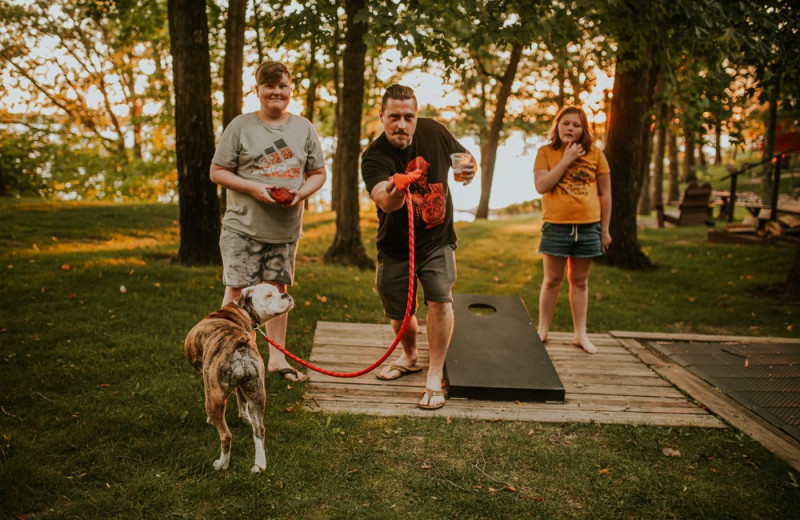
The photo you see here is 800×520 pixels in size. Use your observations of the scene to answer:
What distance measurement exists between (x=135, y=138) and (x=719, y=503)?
25649 millimetres

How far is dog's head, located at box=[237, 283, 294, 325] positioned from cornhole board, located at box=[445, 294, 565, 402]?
5.38ft

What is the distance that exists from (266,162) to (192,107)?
3.62 m

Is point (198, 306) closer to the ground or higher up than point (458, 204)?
closer to the ground

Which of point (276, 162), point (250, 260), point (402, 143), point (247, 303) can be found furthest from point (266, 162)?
point (247, 303)

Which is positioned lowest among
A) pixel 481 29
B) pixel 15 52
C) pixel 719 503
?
pixel 719 503

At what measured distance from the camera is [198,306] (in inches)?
231

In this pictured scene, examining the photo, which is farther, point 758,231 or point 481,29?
point 758,231

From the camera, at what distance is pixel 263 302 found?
3336 millimetres

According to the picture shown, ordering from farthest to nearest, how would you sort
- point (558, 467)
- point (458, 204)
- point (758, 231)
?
point (758, 231) < point (458, 204) < point (558, 467)

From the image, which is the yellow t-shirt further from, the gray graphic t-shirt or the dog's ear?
the dog's ear

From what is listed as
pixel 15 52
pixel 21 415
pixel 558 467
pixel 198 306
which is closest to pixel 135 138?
pixel 15 52

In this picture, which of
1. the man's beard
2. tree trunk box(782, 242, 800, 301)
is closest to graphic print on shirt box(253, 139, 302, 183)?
the man's beard

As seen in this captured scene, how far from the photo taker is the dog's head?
11.0ft

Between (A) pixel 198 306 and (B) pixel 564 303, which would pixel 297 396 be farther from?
(B) pixel 564 303
